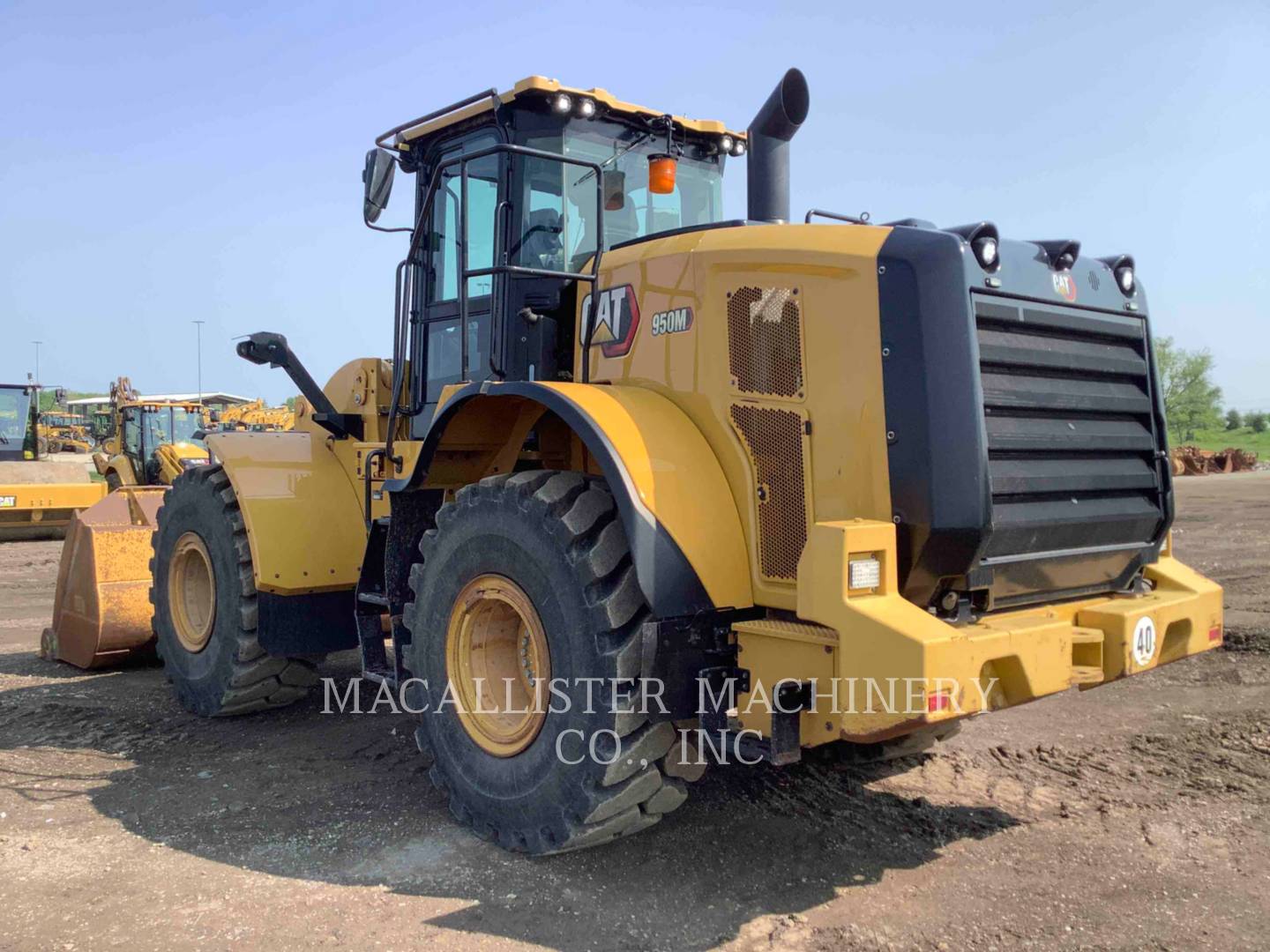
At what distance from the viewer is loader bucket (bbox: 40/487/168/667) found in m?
7.07

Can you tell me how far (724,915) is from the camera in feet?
11.8

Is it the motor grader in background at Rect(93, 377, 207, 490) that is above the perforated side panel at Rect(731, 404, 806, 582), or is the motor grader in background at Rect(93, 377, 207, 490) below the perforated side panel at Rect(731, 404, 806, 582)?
above

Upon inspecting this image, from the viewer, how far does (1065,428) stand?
3951mm

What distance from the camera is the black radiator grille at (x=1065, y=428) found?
3.69 m

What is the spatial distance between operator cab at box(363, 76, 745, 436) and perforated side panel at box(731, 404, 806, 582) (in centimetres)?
114

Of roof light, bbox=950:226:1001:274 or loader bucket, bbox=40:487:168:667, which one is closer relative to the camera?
Result: roof light, bbox=950:226:1001:274

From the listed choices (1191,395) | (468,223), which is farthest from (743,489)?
(1191,395)

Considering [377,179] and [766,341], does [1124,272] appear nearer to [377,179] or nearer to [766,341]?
[766,341]

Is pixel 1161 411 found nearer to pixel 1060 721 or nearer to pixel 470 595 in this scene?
pixel 1060 721

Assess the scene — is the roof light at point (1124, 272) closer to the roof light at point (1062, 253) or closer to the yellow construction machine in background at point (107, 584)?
the roof light at point (1062, 253)

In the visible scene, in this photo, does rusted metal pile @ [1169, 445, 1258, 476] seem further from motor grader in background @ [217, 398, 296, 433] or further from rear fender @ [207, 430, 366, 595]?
rear fender @ [207, 430, 366, 595]

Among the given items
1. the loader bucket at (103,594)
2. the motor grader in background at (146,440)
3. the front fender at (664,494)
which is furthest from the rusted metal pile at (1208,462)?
the front fender at (664,494)

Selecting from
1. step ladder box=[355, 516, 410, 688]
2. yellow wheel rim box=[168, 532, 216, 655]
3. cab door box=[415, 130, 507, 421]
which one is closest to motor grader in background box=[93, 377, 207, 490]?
yellow wheel rim box=[168, 532, 216, 655]

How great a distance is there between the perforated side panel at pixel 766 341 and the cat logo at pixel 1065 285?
0.97 metres
